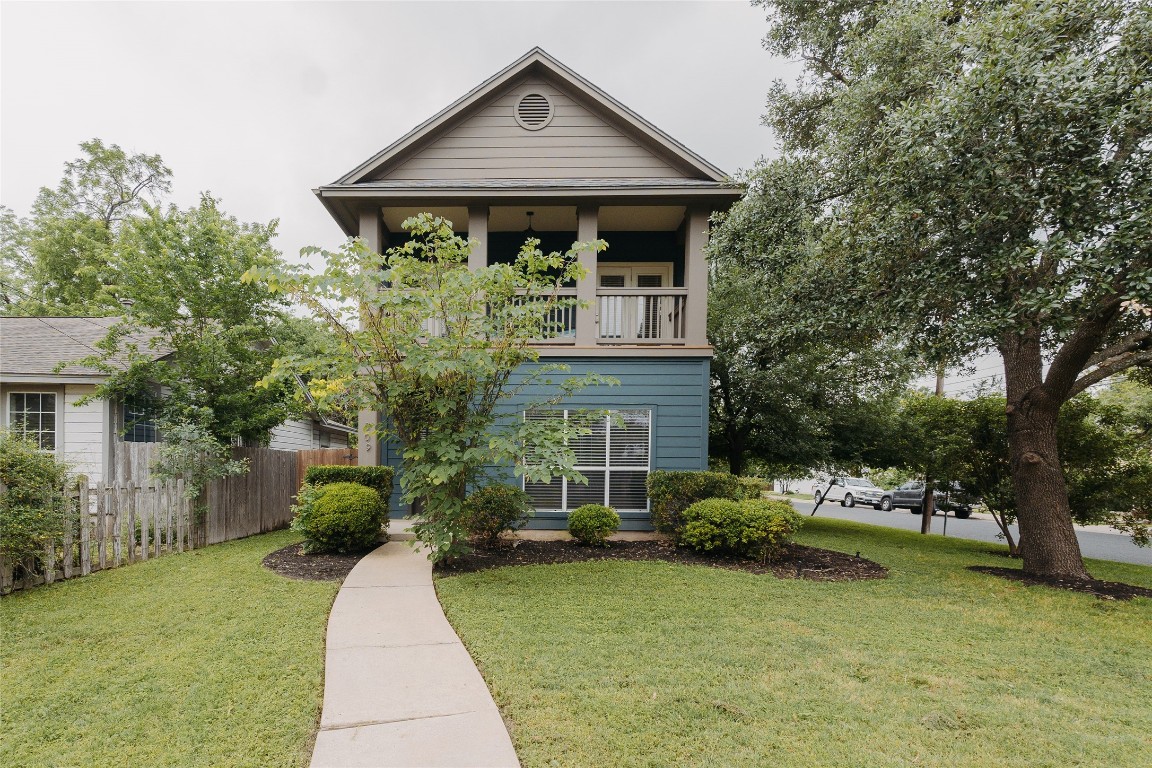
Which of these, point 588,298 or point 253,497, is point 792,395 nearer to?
point 588,298

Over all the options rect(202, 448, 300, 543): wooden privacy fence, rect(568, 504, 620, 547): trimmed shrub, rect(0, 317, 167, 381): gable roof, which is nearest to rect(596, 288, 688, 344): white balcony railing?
rect(568, 504, 620, 547): trimmed shrub

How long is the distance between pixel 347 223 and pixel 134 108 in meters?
12.1

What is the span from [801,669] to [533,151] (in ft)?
30.7

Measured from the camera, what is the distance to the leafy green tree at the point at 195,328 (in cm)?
848

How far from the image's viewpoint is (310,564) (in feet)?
20.7

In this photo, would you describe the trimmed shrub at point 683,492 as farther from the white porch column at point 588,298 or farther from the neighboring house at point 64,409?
the neighboring house at point 64,409

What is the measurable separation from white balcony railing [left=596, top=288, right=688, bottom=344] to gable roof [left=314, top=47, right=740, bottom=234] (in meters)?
2.24

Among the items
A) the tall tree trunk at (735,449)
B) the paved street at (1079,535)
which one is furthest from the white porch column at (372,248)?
the paved street at (1079,535)

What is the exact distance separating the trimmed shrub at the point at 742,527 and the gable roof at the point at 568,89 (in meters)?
5.91

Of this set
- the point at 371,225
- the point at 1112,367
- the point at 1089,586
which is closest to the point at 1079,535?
the point at 1089,586

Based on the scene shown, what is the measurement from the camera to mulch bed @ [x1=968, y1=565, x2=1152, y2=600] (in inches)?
235

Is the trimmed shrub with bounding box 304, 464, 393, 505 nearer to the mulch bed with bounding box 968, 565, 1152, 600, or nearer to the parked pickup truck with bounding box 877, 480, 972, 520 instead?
the mulch bed with bounding box 968, 565, 1152, 600

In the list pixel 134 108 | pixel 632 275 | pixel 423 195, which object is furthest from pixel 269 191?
pixel 632 275

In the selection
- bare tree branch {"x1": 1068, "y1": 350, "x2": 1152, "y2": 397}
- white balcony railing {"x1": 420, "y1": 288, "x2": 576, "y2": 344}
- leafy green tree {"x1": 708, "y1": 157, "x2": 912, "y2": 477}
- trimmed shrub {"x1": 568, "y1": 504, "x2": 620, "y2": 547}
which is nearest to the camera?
bare tree branch {"x1": 1068, "y1": 350, "x2": 1152, "y2": 397}
